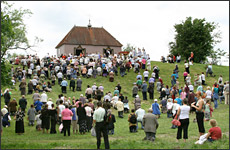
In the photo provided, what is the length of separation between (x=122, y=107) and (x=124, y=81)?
12.6 meters

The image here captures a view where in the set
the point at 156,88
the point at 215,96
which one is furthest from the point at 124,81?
the point at 215,96

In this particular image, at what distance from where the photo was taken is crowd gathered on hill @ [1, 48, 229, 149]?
13.4m

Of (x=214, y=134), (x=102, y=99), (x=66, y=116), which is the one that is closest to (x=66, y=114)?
(x=66, y=116)

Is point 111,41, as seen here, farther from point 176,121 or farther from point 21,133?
point 176,121

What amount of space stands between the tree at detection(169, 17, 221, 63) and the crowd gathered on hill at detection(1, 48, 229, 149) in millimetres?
13701

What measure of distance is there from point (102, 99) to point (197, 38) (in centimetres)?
3748

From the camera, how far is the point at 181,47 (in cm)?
6247

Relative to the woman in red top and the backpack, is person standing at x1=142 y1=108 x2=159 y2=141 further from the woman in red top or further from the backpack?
the backpack

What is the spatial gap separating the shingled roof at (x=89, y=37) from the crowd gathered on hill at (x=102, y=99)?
18.4 metres

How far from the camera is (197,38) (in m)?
61.3

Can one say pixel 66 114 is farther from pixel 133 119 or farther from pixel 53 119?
pixel 133 119

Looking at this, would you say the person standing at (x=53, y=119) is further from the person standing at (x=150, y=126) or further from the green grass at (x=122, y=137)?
the person standing at (x=150, y=126)

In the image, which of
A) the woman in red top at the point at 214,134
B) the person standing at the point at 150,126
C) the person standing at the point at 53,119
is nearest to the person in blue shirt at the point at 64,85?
the person standing at the point at 53,119

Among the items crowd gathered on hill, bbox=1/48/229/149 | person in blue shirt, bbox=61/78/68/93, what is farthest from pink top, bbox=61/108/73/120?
person in blue shirt, bbox=61/78/68/93
